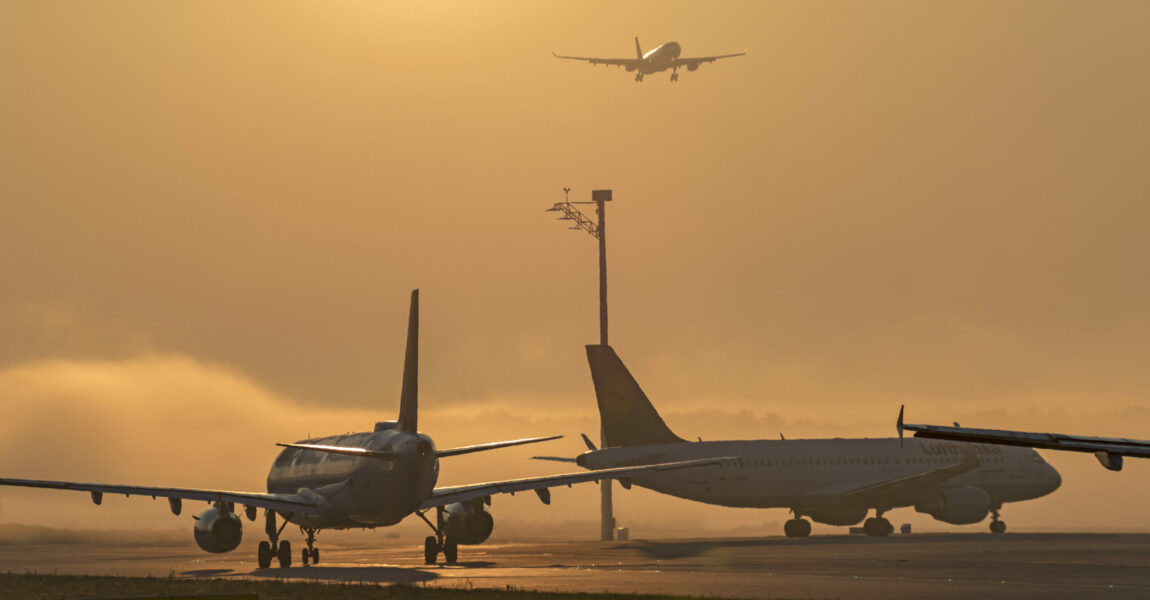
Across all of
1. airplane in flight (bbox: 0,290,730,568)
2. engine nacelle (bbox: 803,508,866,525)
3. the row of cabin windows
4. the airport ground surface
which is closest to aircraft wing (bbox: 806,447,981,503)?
the row of cabin windows

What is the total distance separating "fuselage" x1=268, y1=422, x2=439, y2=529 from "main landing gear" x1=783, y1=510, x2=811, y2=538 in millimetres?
30451

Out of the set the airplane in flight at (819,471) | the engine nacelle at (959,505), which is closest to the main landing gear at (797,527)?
the airplane in flight at (819,471)

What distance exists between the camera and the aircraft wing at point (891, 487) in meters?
68.4

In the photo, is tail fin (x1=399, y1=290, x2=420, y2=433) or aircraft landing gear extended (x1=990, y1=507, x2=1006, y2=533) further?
aircraft landing gear extended (x1=990, y1=507, x2=1006, y2=533)

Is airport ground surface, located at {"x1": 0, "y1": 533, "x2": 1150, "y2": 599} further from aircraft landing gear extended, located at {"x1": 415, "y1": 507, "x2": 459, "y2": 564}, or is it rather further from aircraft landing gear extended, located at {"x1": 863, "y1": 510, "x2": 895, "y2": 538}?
aircraft landing gear extended, located at {"x1": 863, "y1": 510, "x2": 895, "y2": 538}

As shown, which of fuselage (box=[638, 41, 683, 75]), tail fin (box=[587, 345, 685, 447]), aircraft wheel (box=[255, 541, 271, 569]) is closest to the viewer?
aircraft wheel (box=[255, 541, 271, 569])

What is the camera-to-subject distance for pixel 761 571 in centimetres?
3741

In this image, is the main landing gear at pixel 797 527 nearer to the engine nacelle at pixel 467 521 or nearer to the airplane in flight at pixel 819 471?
the airplane in flight at pixel 819 471

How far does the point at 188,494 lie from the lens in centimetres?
4350

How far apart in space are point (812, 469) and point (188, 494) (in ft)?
115

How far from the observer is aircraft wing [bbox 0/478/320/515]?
42.5 m

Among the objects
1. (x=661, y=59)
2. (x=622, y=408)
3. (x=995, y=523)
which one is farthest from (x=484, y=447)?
(x=661, y=59)

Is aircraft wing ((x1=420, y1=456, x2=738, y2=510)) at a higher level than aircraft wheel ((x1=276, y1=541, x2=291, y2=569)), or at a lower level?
higher

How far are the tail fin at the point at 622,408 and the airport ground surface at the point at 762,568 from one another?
712 cm
